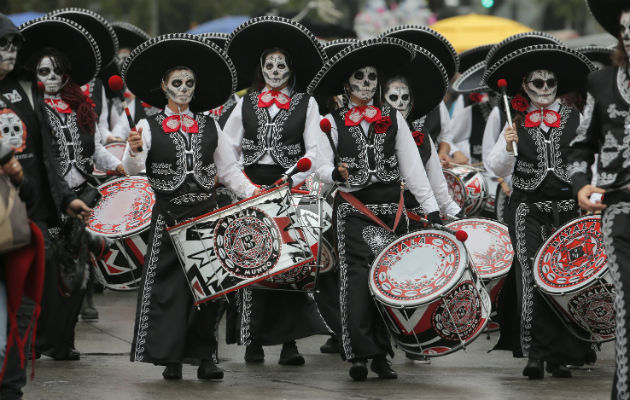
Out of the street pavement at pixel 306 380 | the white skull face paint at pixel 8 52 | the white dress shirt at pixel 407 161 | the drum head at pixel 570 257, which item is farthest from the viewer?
the white dress shirt at pixel 407 161

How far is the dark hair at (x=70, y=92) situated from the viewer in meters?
9.72

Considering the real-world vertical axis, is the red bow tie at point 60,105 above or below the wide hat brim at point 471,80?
below

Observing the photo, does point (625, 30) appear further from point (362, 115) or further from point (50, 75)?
point (50, 75)

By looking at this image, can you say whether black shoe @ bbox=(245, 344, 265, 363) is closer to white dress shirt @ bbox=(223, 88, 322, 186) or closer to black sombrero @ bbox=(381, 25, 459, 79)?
white dress shirt @ bbox=(223, 88, 322, 186)

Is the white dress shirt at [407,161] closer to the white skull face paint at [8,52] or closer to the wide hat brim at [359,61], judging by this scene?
the wide hat brim at [359,61]

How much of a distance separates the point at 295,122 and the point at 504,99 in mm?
1530

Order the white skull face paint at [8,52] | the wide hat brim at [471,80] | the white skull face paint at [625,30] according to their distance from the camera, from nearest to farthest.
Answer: the white skull face paint at [625,30]
the white skull face paint at [8,52]
the wide hat brim at [471,80]

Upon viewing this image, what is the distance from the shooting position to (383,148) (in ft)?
28.1

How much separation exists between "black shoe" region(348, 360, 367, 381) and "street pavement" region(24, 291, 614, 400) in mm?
79

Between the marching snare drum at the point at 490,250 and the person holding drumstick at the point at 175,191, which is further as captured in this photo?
the marching snare drum at the point at 490,250

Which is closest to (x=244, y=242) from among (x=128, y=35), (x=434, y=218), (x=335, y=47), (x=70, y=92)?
(x=434, y=218)

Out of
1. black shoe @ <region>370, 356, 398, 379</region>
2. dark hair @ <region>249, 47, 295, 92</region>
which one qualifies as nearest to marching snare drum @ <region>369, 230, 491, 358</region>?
black shoe @ <region>370, 356, 398, 379</region>

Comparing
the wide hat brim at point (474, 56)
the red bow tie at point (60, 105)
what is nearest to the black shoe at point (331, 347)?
the red bow tie at point (60, 105)

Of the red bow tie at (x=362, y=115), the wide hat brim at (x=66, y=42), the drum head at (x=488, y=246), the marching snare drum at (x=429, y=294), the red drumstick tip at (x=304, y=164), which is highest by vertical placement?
the wide hat brim at (x=66, y=42)
